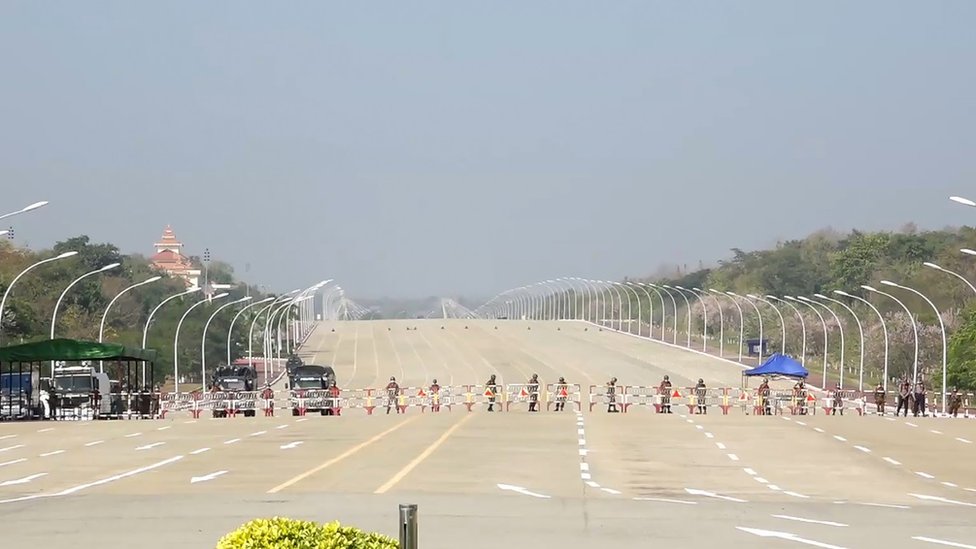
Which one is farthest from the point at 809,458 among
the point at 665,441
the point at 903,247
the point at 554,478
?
the point at 903,247

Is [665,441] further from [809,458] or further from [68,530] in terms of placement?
[68,530]

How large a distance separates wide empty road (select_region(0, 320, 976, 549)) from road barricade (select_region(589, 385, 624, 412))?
7.50 metres

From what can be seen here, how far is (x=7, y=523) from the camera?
2514 centimetres

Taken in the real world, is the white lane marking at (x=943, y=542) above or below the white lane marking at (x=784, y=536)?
below

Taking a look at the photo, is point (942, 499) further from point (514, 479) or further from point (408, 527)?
point (408, 527)

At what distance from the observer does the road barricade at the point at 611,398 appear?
2977 inches

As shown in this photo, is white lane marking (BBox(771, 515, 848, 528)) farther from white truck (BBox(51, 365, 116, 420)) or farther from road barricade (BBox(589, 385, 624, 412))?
road barricade (BBox(589, 385, 624, 412))

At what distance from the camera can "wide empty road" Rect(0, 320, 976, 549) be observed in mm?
24156

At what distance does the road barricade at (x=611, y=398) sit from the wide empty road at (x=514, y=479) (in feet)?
24.6

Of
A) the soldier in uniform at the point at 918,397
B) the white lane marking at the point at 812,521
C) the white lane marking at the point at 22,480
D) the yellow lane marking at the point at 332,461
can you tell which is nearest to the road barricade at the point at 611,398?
the soldier in uniform at the point at 918,397

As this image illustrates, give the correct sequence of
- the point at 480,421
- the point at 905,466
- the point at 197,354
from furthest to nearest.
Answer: the point at 197,354 < the point at 480,421 < the point at 905,466

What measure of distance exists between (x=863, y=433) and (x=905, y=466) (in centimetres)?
1536

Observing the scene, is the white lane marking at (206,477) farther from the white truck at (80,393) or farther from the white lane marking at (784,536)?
the white truck at (80,393)

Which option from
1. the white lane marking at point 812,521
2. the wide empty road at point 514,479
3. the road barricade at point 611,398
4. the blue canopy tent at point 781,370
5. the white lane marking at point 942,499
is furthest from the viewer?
the blue canopy tent at point 781,370
